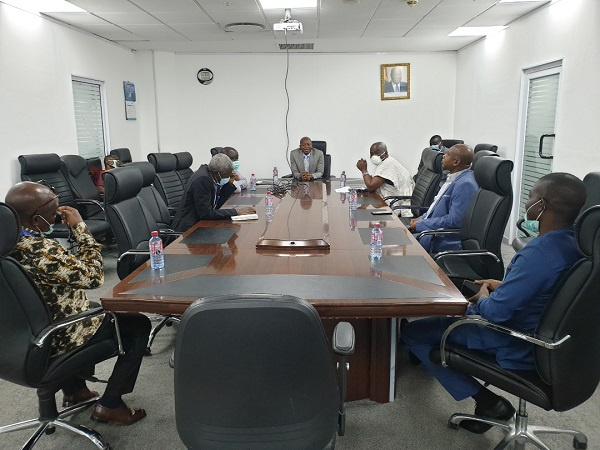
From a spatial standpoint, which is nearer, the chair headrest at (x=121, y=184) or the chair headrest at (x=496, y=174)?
the chair headrest at (x=496, y=174)

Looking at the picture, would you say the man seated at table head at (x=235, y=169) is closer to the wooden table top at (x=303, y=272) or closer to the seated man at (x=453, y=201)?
the wooden table top at (x=303, y=272)

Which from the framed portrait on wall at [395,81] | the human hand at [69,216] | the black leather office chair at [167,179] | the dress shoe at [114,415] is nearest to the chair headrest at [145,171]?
the black leather office chair at [167,179]

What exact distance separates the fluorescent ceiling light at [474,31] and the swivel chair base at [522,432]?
18.2 feet

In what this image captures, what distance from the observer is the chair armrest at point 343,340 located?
1.46 meters

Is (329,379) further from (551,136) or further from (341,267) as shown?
(551,136)

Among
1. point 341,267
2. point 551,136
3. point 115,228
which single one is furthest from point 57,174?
point 551,136

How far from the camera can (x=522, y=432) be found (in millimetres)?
2002

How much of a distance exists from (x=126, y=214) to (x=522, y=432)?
2.49m

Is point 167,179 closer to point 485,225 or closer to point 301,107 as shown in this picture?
point 485,225

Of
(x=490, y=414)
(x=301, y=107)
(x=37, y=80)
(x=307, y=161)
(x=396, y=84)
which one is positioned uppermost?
(x=396, y=84)

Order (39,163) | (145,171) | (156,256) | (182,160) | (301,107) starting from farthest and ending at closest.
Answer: (301,107), (182,160), (39,163), (145,171), (156,256)

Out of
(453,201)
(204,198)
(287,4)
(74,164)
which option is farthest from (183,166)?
(453,201)

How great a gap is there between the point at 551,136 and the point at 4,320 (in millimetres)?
5028

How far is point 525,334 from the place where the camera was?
5.62 ft
